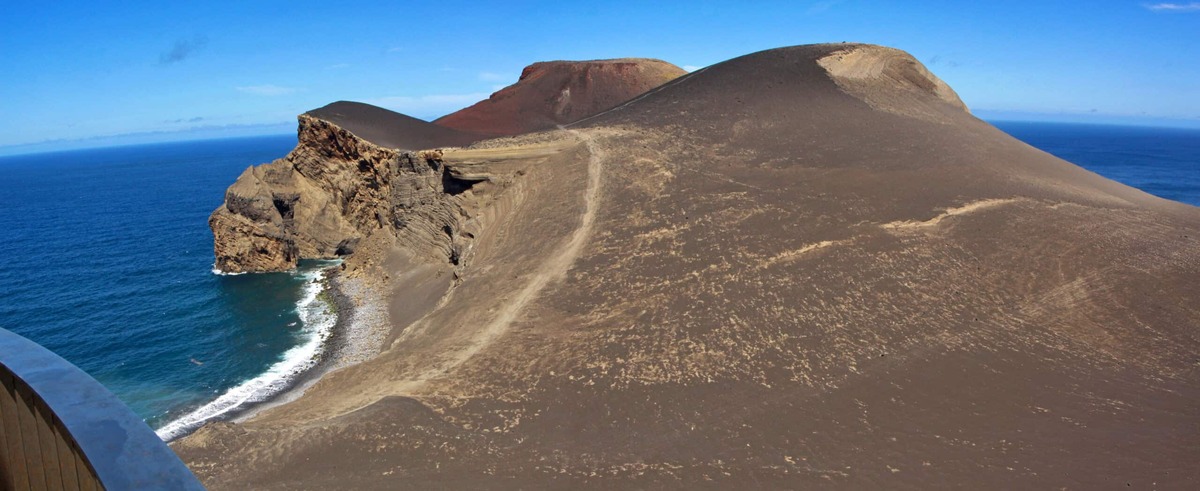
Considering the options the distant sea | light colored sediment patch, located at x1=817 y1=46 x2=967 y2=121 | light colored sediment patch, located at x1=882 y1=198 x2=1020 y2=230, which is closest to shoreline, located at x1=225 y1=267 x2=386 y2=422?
the distant sea

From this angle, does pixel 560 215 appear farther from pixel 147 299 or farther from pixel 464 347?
pixel 147 299

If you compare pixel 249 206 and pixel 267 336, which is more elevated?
pixel 249 206

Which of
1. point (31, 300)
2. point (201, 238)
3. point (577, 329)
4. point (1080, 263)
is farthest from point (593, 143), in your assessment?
point (201, 238)

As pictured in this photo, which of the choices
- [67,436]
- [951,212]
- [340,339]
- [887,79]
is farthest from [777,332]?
[887,79]

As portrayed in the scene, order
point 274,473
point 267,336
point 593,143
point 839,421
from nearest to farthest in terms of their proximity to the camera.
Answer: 1. point 274,473
2. point 839,421
3. point 267,336
4. point 593,143

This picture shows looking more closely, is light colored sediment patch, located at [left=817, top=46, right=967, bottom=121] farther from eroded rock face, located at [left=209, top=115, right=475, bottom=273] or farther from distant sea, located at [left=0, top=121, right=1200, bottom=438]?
distant sea, located at [left=0, top=121, right=1200, bottom=438]

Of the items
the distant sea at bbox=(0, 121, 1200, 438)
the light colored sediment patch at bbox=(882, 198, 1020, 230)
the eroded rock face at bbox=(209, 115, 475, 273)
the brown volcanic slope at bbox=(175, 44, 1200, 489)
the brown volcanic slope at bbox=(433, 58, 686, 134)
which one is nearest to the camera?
the brown volcanic slope at bbox=(175, 44, 1200, 489)

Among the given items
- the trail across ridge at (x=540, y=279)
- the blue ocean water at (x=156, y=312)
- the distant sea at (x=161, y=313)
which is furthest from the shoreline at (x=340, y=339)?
the trail across ridge at (x=540, y=279)
